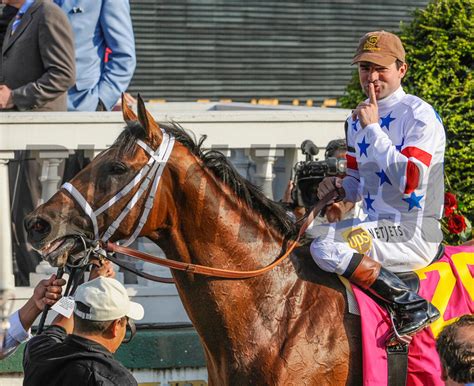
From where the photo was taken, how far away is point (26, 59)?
704 centimetres

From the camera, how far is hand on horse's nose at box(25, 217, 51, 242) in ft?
15.9

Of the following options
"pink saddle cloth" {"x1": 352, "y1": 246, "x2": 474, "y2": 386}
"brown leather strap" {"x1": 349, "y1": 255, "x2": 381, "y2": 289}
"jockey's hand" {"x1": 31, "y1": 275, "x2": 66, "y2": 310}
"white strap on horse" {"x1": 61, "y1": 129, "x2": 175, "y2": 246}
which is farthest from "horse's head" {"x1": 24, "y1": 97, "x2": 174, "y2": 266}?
"pink saddle cloth" {"x1": 352, "y1": 246, "x2": 474, "y2": 386}

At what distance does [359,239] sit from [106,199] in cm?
121

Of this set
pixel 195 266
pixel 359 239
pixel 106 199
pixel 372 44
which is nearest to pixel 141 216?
pixel 106 199

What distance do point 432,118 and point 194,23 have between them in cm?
811

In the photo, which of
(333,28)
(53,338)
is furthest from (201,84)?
(53,338)

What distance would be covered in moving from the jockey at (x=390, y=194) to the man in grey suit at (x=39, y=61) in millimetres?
2240

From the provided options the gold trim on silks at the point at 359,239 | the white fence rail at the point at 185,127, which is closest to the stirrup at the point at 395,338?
the gold trim on silks at the point at 359,239

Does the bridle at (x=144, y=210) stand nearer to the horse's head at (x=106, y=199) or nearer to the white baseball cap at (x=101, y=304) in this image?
the horse's head at (x=106, y=199)

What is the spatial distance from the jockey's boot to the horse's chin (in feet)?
4.17

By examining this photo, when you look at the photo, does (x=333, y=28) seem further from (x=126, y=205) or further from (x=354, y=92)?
(x=126, y=205)

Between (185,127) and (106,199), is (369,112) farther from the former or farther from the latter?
(185,127)

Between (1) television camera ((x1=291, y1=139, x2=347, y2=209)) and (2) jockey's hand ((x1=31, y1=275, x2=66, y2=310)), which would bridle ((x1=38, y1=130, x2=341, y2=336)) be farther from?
(1) television camera ((x1=291, y1=139, x2=347, y2=209))

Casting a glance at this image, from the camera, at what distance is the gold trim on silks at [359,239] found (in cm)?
514
